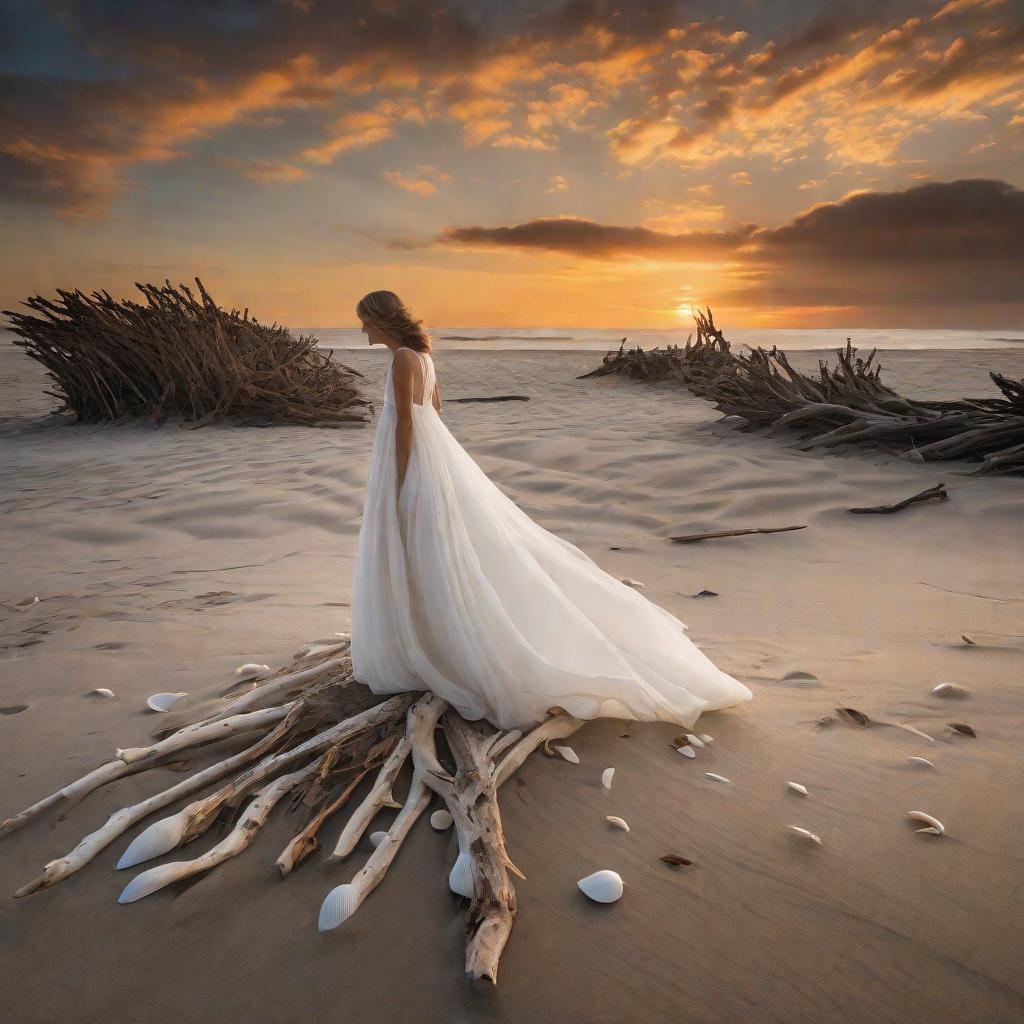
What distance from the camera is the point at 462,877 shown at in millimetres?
1628

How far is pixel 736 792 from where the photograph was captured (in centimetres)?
198

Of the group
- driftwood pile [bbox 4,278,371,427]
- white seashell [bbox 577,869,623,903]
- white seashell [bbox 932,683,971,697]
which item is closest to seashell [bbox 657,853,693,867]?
white seashell [bbox 577,869,623,903]

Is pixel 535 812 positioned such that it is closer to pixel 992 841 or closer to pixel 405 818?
pixel 405 818

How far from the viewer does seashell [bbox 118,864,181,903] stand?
1626mm

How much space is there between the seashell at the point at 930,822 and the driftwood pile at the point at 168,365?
28.7 ft

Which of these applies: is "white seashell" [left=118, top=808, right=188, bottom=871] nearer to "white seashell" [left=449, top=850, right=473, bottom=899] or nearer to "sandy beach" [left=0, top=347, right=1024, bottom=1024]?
"sandy beach" [left=0, top=347, right=1024, bottom=1024]

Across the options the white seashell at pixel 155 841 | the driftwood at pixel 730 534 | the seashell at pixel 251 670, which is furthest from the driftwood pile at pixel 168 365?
the white seashell at pixel 155 841

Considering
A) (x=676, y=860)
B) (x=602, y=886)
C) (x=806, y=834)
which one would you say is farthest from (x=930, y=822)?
(x=602, y=886)

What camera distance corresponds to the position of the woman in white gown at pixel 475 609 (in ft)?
7.29

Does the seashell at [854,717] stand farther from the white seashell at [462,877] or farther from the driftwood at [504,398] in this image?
the driftwood at [504,398]

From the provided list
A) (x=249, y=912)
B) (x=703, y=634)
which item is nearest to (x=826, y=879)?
(x=249, y=912)

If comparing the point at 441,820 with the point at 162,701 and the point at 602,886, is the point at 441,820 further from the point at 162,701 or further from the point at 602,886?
the point at 162,701

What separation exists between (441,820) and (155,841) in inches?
27.6

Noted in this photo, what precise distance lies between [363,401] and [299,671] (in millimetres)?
8690
